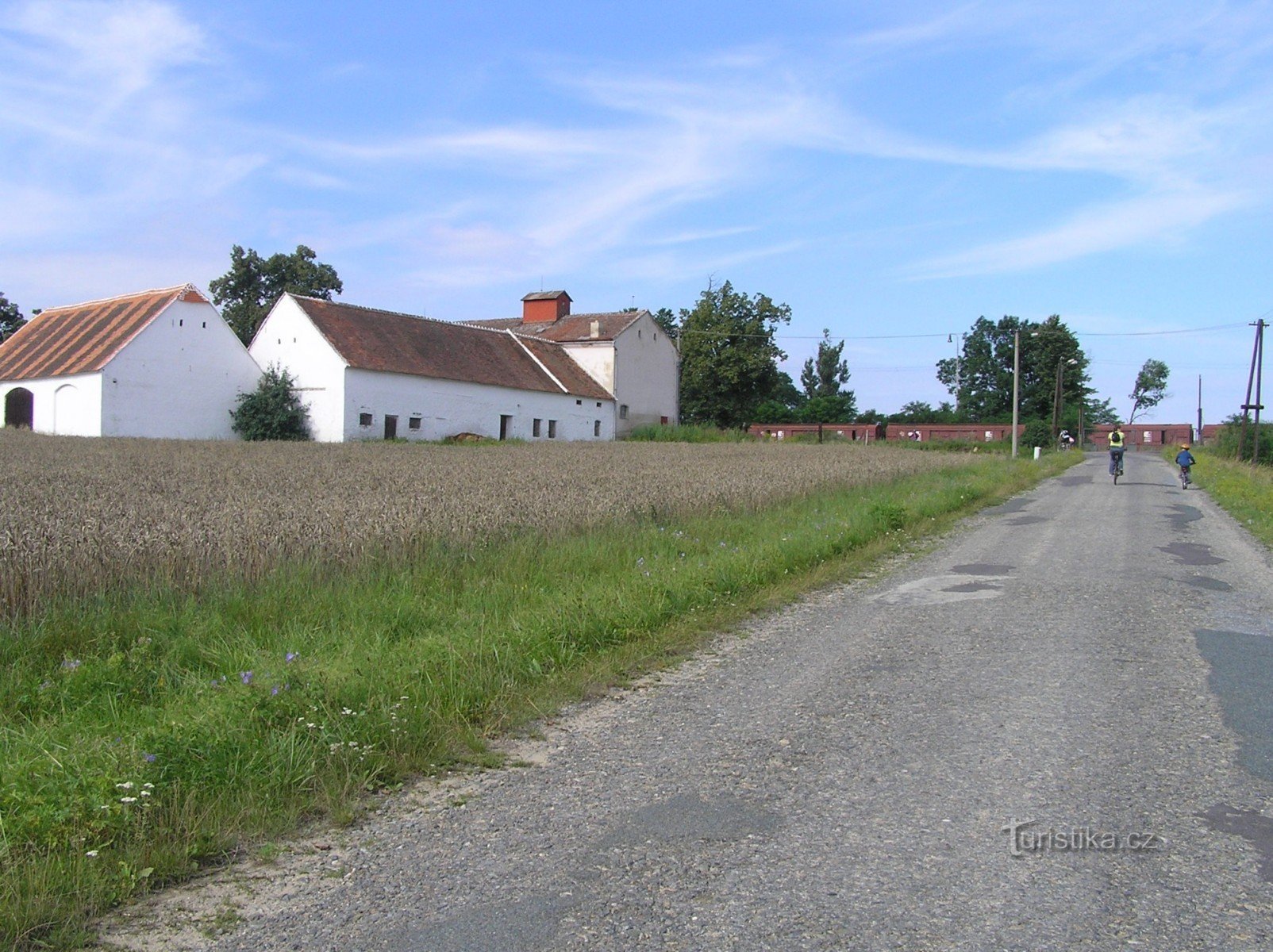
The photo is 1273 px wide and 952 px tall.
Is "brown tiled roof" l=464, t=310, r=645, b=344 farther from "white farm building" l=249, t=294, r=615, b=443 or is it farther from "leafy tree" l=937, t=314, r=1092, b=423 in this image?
"leafy tree" l=937, t=314, r=1092, b=423

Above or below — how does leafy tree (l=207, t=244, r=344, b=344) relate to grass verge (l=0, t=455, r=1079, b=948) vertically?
above

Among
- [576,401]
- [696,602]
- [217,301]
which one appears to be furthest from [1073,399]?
[696,602]

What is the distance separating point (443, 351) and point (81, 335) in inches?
689

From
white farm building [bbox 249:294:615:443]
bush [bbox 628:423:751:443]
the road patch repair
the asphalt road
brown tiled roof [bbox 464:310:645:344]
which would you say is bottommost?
the asphalt road

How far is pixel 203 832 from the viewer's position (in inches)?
161

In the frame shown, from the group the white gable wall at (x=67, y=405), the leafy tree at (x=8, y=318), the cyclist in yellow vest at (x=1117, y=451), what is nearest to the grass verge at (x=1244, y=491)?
the cyclist in yellow vest at (x=1117, y=451)

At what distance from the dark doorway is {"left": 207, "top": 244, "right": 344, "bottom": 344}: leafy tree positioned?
2561 cm

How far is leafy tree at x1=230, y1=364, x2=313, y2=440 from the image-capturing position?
4509cm

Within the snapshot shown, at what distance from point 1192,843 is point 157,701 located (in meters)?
5.62

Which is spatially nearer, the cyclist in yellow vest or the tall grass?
the tall grass

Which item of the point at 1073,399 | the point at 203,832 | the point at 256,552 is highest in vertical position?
the point at 1073,399

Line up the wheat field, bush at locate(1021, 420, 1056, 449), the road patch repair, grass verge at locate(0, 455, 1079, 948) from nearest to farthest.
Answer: grass verge at locate(0, 455, 1079, 948), the wheat field, the road patch repair, bush at locate(1021, 420, 1056, 449)

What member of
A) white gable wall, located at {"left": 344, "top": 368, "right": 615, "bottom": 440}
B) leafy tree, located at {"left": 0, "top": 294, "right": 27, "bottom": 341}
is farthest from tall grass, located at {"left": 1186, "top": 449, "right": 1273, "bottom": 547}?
leafy tree, located at {"left": 0, "top": 294, "right": 27, "bottom": 341}

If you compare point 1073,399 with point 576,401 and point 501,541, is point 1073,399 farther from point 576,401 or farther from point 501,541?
point 501,541
